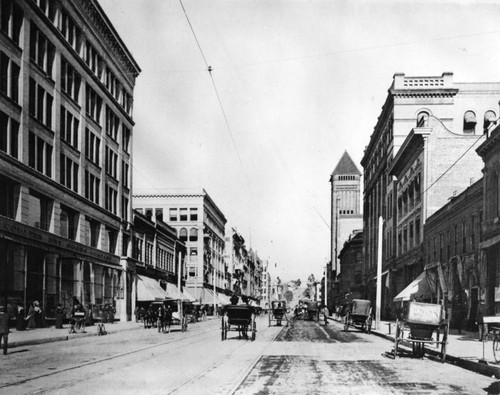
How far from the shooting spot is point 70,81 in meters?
42.9

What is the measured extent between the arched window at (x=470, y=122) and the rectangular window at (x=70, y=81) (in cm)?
3351

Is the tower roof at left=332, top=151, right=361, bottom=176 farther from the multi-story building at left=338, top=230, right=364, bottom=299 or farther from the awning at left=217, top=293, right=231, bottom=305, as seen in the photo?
the awning at left=217, top=293, right=231, bottom=305

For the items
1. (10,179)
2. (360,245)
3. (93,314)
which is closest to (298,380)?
(10,179)

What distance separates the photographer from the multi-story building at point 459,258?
34562 mm

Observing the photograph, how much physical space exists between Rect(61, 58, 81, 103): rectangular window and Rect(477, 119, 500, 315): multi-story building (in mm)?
24558

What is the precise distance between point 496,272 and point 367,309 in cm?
873

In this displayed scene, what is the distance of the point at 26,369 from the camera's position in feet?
49.6

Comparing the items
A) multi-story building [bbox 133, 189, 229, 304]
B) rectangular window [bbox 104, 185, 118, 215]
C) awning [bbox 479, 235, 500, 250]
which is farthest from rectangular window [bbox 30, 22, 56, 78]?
multi-story building [bbox 133, 189, 229, 304]

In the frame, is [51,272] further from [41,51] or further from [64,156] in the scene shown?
[41,51]

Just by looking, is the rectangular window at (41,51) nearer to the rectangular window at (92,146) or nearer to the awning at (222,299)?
the rectangular window at (92,146)

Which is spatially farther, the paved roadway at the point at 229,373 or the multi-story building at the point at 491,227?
the multi-story building at the point at 491,227

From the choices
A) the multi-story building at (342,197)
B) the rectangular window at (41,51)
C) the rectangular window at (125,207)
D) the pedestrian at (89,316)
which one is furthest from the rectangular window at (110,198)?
the multi-story building at (342,197)

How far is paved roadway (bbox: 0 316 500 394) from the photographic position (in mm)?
11773

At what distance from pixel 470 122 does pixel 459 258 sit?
2527 cm
